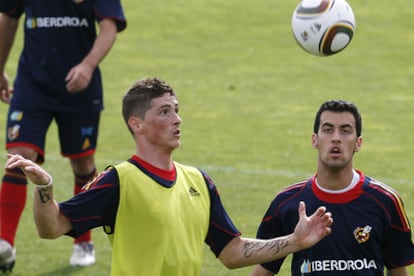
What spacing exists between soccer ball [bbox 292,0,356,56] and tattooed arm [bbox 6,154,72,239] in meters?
3.01

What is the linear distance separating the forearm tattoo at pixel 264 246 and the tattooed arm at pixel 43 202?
982 millimetres

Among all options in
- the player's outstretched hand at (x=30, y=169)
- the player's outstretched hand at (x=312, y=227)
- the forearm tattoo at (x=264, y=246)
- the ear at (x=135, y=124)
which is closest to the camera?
the player's outstretched hand at (x=30, y=169)

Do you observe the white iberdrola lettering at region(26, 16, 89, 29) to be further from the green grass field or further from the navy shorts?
the green grass field

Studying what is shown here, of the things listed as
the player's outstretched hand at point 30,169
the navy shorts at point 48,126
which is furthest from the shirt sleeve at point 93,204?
the navy shorts at point 48,126

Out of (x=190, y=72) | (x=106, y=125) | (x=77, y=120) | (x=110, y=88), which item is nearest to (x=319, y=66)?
(x=190, y=72)

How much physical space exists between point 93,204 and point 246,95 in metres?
11.1

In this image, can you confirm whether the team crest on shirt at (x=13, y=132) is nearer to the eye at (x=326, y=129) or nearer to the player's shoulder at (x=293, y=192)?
the player's shoulder at (x=293, y=192)

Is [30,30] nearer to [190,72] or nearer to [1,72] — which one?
[1,72]

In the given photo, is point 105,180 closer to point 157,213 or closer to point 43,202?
point 157,213

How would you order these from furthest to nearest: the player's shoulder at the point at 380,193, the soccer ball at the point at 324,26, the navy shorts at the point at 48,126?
1. the navy shorts at the point at 48,126
2. the soccer ball at the point at 324,26
3. the player's shoulder at the point at 380,193

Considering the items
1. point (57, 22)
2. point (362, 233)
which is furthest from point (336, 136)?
point (57, 22)

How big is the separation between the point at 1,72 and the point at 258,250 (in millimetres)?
4185

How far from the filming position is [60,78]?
9.73 m

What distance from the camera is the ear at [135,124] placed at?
6.43m
